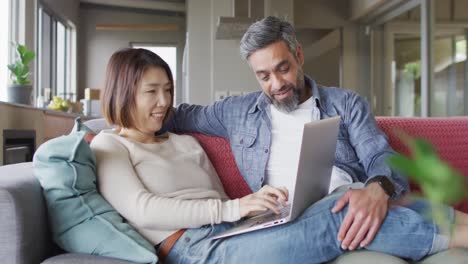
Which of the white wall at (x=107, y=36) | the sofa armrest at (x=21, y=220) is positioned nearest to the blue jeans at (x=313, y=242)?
the sofa armrest at (x=21, y=220)

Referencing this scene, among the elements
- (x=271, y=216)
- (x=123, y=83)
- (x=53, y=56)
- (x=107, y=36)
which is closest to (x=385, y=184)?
(x=271, y=216)

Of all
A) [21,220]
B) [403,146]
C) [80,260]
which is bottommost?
[80,260]

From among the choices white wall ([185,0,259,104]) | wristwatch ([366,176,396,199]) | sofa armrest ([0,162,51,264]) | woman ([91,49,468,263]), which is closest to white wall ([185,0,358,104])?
white wall ([185,0,259,104])

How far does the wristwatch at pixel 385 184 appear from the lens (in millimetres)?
1363

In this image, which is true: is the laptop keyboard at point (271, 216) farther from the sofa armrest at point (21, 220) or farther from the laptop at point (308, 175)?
the sofa armrest at point (21, 220)

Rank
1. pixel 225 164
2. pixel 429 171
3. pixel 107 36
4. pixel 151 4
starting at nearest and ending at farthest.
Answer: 1. pixel 429 171
2. pixel 225 164
3. pixel 151 4
4. pixel 107 36

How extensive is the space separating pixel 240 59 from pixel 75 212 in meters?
4.85

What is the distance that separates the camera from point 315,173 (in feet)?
4.27

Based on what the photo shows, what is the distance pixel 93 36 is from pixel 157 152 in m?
8.35

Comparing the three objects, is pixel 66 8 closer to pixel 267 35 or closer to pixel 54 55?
pixel 54 55

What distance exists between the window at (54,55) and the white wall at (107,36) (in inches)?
18.2

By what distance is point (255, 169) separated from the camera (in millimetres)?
1747

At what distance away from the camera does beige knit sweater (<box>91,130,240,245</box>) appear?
129cm

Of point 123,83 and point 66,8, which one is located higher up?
point 66,8
